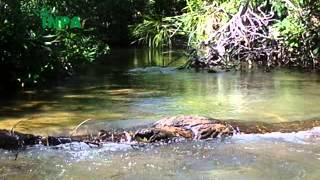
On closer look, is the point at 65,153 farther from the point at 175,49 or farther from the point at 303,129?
the point at 175,49

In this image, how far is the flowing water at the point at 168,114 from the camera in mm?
5688

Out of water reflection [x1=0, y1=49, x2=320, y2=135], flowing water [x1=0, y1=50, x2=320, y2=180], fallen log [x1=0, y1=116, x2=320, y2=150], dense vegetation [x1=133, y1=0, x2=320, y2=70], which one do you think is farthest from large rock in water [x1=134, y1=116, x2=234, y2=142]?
dense vegetation [x1=133, y1=0, x2=320, y2=70]

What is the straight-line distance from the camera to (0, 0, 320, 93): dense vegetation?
10906 mm

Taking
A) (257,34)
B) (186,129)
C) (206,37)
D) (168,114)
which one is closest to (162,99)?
(168,114)

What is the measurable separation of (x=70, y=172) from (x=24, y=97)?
4840 mm

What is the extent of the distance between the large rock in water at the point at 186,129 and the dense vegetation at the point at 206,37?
4.53 metres

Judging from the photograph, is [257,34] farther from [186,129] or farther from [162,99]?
[186,129]

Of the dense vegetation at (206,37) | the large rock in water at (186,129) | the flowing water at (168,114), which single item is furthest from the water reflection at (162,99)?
the large rock in water at (186,129)

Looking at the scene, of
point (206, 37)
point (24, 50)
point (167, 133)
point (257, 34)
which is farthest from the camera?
point (206, 37)

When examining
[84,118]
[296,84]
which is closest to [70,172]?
[84,118]

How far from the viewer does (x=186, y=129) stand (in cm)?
711

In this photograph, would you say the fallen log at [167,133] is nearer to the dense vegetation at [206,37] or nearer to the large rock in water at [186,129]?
the large rock in water at [186,129]

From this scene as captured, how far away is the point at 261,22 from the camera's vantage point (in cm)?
1489

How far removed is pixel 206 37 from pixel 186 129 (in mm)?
8666
